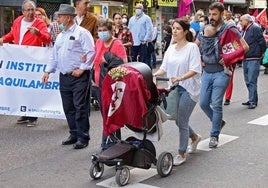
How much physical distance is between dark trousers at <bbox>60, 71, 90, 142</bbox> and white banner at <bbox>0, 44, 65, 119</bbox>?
1.27 meters

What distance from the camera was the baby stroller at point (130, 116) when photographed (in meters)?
5.17

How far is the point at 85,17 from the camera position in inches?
310

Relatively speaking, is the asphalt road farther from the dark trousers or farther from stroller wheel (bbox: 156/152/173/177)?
the dark trousers

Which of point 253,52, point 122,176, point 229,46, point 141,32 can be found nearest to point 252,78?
point 253,52

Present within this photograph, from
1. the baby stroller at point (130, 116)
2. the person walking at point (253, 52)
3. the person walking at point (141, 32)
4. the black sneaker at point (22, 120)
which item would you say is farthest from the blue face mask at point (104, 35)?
the person walking at point (141, 32)

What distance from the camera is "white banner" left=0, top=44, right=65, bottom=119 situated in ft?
26.7

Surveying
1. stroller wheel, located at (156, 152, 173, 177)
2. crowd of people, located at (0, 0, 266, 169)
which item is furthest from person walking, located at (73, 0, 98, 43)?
stroller wheel, located at (156, 152, 173, 177)

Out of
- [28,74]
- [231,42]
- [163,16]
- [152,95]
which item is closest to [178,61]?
[152,95]

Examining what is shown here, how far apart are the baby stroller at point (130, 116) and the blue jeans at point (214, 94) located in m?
1.35

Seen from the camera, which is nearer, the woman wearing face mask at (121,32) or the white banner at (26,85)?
the white banner at (26,85)

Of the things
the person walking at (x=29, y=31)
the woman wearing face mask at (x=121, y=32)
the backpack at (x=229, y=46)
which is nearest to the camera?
the backpack at (x=229, y=46)

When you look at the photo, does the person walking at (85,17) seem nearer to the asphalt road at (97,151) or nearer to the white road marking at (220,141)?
the asphalt road at (97,151)

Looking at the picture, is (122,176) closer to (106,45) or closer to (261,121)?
(106,45)

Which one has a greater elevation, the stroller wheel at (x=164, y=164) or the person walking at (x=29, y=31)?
the person walking at (x=29, y=31)
